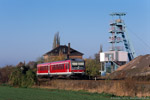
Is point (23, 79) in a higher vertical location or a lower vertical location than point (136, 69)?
lower

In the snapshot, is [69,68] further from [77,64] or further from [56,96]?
[56,96]

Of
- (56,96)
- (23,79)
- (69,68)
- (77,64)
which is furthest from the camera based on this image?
(77,64)

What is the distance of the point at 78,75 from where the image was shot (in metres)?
37.8

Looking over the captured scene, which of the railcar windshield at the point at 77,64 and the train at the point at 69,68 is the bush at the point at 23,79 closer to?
the train at the point at 69,68

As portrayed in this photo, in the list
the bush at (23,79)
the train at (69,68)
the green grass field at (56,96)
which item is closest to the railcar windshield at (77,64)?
the train at (69,68)

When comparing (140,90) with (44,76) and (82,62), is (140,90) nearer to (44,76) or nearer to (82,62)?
(82,62)

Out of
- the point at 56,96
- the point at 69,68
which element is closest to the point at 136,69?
the point at 69,68

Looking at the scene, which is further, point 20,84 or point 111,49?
point 111,49

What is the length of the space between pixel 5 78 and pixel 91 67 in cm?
2015

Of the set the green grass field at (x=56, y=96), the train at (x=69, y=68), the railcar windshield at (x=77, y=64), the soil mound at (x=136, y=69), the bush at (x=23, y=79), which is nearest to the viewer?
the green grass field at (x=56, y=96)

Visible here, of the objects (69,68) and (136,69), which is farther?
(136,69)

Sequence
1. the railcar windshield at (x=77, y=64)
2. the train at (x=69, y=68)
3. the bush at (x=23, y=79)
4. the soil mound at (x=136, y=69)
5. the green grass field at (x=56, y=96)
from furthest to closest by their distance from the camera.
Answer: the soil mound at (x=136, y=69)
the railcar windshield at (x=77, y=64)
the train at (x=69, y=68)
the bush at (x=23, y=79)
the green grass field at (x=56, y=96)

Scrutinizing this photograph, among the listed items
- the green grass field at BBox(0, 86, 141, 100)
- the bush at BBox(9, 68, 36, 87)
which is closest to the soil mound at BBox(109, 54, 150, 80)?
the bush at BBox(9, 68, 36, 87)

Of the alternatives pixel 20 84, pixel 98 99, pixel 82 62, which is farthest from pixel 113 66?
pixel 98 99
